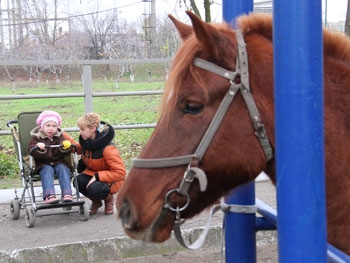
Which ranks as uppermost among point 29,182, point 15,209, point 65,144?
point 65,144

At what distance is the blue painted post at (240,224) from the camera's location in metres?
2.41

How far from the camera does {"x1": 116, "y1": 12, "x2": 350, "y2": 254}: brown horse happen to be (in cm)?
184

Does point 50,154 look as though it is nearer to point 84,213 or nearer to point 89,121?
point 89,121

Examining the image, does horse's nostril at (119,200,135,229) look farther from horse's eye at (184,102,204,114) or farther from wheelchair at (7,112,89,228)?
wheelchair at (7,112,89,228)

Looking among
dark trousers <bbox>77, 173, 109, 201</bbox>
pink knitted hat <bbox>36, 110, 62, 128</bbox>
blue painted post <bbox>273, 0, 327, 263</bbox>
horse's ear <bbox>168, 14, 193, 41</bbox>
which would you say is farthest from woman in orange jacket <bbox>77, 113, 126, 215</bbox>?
blue painted post <bbox>273, 0, 327, 263</bbox>

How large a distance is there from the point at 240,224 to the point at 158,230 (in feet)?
2.19

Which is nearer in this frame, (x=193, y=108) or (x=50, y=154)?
(x=193, y=108)

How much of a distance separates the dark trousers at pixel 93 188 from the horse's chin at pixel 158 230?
3933 mm

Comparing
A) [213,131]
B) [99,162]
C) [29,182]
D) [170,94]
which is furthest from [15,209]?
[213,131]

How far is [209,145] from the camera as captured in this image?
1835 millimetres

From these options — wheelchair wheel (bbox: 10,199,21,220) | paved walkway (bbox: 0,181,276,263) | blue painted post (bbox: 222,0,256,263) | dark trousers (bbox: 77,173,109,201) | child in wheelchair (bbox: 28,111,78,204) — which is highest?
blue painted post (bbox: 222,0,256,263)

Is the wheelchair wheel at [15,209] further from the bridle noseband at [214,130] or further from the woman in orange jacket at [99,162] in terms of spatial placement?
the bridle noseband at [214,130]

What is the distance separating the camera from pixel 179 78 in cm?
189

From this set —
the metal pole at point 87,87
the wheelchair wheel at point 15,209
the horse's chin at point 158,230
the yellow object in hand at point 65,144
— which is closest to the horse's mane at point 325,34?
the horse's chin at point 158,230
